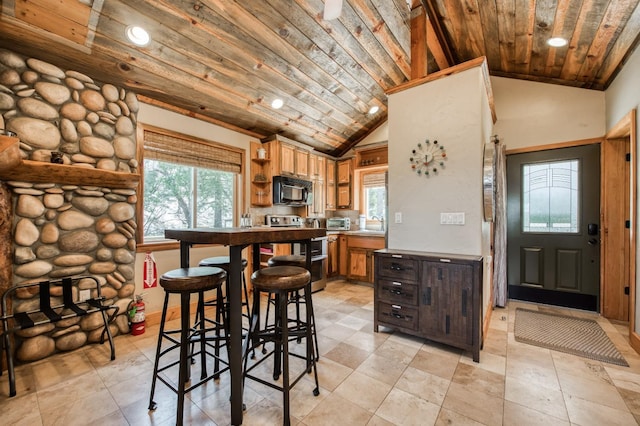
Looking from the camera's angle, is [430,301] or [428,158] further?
[428,158]

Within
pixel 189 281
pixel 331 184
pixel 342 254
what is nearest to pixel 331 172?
pixel 331 184

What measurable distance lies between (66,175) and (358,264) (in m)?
3.99

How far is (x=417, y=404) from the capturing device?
1.74 m

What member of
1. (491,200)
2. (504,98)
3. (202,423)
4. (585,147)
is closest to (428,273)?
(491,200)

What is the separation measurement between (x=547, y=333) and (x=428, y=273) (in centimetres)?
155

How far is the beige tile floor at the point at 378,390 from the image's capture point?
1.63 meters

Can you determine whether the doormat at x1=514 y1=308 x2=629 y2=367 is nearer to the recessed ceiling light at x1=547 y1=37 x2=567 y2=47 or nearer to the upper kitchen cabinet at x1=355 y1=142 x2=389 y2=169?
the recessed ceiling light at x1=547 y1=37 x2=567 y2=47

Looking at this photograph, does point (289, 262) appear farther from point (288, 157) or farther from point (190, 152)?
point (288, 157)

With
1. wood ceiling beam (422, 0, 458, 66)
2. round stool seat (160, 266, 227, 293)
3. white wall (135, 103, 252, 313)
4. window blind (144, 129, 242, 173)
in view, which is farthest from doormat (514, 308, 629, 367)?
window blind (144, 129, 242, 173)

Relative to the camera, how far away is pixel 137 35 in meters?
2.39

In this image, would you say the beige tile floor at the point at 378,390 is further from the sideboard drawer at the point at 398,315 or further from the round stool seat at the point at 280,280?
the round stool seat at the point at 280,280

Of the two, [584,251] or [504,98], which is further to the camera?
[504,98]

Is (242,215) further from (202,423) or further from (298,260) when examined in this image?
(202,423)

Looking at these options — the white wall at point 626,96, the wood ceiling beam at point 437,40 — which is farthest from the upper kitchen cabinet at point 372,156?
the white wall at point 626,96
